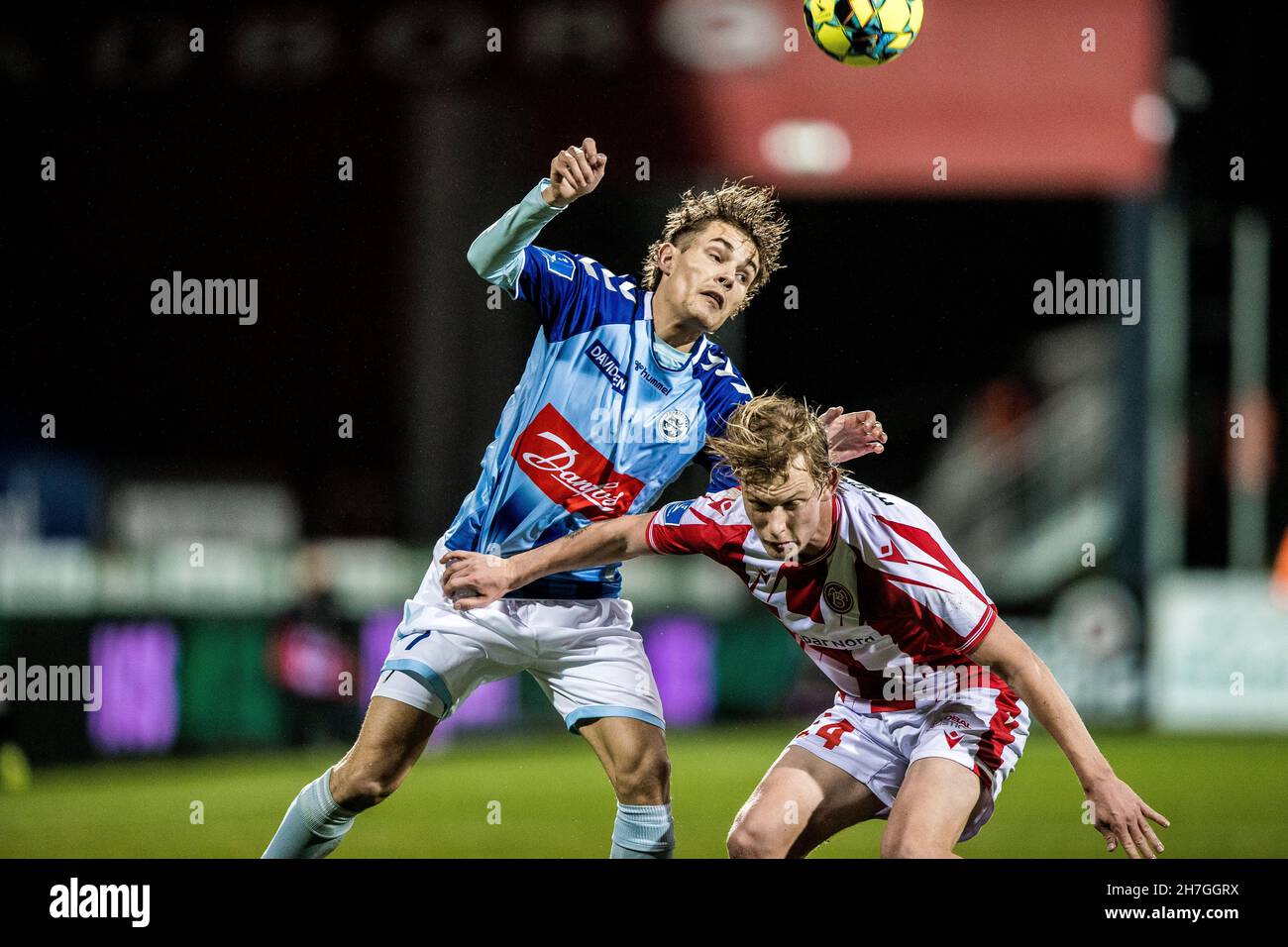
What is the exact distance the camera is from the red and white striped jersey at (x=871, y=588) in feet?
14.8

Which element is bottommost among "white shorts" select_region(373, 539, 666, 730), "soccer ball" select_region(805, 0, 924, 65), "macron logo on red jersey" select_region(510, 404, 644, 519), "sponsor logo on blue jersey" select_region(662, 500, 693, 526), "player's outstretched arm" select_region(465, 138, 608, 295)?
"white shorts" select_region(373, 539, 666, 730)

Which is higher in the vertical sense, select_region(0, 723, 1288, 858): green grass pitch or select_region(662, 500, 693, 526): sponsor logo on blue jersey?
select_region(662, 500, 693, 526): sponsor logo on blue jersey

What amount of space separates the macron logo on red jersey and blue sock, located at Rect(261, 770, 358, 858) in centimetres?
117

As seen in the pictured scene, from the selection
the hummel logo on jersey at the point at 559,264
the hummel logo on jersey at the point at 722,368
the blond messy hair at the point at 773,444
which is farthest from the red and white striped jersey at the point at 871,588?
the hummel logo on jersey at the point at 559,264

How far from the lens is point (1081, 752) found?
13.8 ft

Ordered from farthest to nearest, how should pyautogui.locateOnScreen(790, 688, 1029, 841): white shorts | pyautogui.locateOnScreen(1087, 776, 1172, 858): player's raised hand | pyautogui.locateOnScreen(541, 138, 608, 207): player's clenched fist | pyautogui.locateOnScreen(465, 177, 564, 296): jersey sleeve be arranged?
pyautogui.locateOnScreen(465, 177, 564, 296): jersey sleeve → pyautogui.locateOnScreen(541, 138, 608, 207): player's clenched fist → pyautogui.locateOnScreen(790, 688, 1029, 841): white shorts → pyautogui.locateOnScreen(1087, 776, 1172, 858): player's raised hand

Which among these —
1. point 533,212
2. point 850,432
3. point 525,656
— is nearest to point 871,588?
point 850,432

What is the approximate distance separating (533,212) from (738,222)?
0.77 meters

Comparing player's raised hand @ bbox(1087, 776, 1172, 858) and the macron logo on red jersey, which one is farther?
the macron logo on red jersey

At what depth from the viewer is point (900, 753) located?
189 inches

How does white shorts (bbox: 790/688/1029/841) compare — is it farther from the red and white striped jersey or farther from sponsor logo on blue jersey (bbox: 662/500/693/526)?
sponsor logo on blue jersey (bbox: 662/500/693/526)

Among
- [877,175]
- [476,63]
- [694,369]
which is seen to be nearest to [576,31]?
[476,63]

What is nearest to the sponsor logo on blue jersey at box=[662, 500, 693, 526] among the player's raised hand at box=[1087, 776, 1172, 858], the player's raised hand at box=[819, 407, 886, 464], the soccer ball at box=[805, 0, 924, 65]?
the player's raised hand at box=[819, 407, 886, 464]

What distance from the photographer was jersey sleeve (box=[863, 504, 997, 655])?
4449 millimetres
